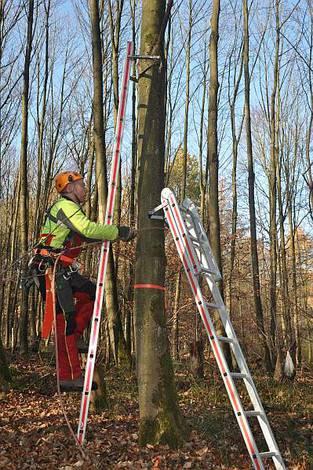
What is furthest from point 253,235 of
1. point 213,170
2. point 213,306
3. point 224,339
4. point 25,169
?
point 224,339

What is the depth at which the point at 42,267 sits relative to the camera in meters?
4.89

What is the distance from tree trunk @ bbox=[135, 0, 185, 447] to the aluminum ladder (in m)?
0.32

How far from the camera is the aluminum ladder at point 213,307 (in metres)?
3.73

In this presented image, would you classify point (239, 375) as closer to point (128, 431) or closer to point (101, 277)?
point (101, 277)

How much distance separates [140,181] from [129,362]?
286 inches

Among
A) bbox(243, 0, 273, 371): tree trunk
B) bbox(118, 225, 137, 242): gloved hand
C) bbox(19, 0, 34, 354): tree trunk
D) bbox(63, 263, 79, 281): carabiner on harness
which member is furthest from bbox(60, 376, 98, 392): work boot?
bbox(243, 0, 273, 371): tree trunk

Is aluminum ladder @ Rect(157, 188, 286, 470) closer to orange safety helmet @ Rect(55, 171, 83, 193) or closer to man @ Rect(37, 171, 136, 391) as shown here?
man @ Rect(37, 171, 136, 391)

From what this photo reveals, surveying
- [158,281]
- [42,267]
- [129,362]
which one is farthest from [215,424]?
[129,362]

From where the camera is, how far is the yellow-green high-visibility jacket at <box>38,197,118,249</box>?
452 cm

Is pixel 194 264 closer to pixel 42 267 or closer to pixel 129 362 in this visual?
pixel 42 267

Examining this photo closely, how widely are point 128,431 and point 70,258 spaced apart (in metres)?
1.99

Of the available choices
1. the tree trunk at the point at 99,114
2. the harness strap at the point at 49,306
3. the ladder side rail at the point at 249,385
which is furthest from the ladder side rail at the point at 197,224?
the tree trunk at the point at 99,114

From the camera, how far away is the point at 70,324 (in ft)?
15.8

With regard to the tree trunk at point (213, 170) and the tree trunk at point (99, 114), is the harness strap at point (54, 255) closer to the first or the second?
the tree trunk at point (99, 114)
